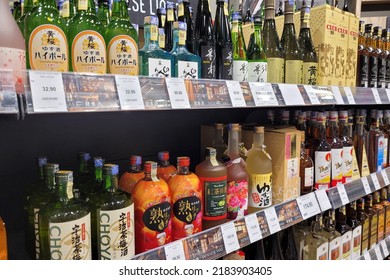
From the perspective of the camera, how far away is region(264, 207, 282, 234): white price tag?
128cm

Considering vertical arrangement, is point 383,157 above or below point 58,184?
below

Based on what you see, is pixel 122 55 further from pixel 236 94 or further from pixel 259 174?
pixel 259 174

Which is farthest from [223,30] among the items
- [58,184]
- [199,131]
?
[58,184]

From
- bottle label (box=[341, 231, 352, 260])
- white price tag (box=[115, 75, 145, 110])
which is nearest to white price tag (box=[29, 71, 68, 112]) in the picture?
white price tag (box=[115, 75, 145, 110])

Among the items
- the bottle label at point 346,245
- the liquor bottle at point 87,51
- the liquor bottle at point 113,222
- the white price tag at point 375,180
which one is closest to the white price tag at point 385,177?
the white price tag at point 375,180

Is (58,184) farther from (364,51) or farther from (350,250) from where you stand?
(364,51)

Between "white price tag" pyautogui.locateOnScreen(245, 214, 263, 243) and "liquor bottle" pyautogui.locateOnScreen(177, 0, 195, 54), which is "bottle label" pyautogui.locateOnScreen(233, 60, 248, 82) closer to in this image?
"liquor bottle" pyautogui.locateOnScreen(177, 0, 195, 54)

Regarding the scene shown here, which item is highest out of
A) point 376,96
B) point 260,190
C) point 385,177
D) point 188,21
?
point 188,21

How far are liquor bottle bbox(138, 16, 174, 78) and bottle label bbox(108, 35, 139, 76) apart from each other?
10cm

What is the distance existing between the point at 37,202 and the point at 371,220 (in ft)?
5.81

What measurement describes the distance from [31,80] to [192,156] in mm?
1104

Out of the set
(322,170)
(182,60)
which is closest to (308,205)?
(322,170)

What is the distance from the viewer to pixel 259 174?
52.4 inches

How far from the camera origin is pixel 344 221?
185cm
